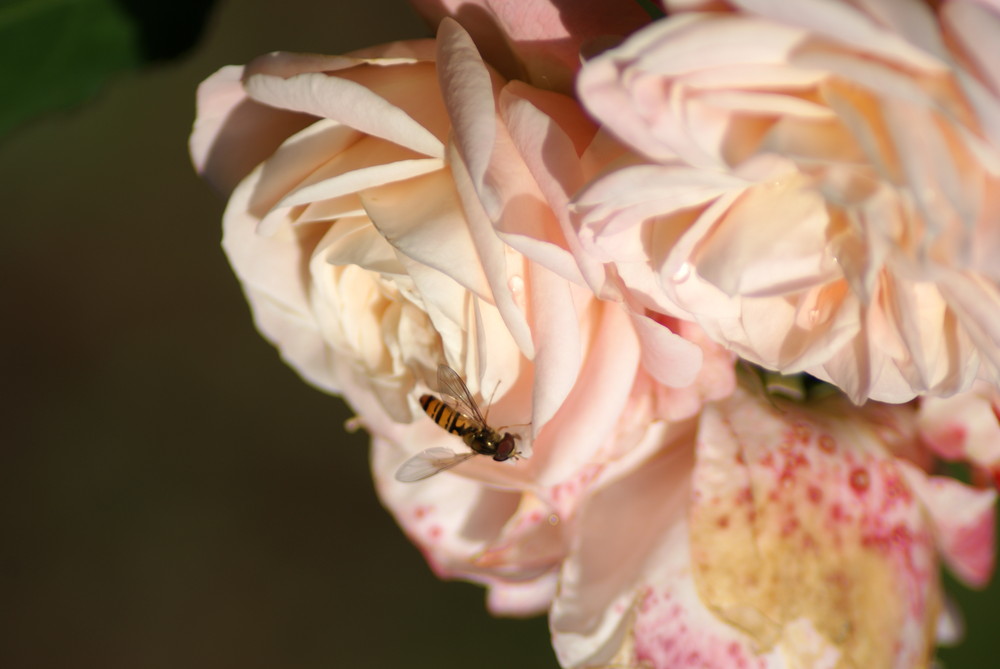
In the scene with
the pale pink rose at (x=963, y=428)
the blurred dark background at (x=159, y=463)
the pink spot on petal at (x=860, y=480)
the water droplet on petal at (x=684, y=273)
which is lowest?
the blurred dark background at (x=159, y=463)

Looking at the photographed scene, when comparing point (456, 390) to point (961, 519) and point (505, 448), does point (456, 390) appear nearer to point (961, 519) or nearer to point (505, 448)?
point (505, 448)

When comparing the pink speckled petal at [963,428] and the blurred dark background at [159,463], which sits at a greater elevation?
the pink speckled petal at [963,428]

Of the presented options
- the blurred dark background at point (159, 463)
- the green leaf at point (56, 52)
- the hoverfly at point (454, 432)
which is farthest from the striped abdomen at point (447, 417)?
the blurred dark background at point (159, 463)

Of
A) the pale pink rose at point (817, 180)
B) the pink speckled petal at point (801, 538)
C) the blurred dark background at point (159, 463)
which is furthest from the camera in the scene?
the blurred dark background at point (159, 463)

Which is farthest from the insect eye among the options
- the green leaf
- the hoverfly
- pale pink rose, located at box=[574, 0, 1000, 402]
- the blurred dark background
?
the blurred dark background

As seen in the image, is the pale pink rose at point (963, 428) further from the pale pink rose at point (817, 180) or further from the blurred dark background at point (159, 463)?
the blurred dark background at point (159, 463)

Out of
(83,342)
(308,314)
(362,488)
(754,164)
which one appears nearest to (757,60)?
(754,164)

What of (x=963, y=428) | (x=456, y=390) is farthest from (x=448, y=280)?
(x=963, y=428)
